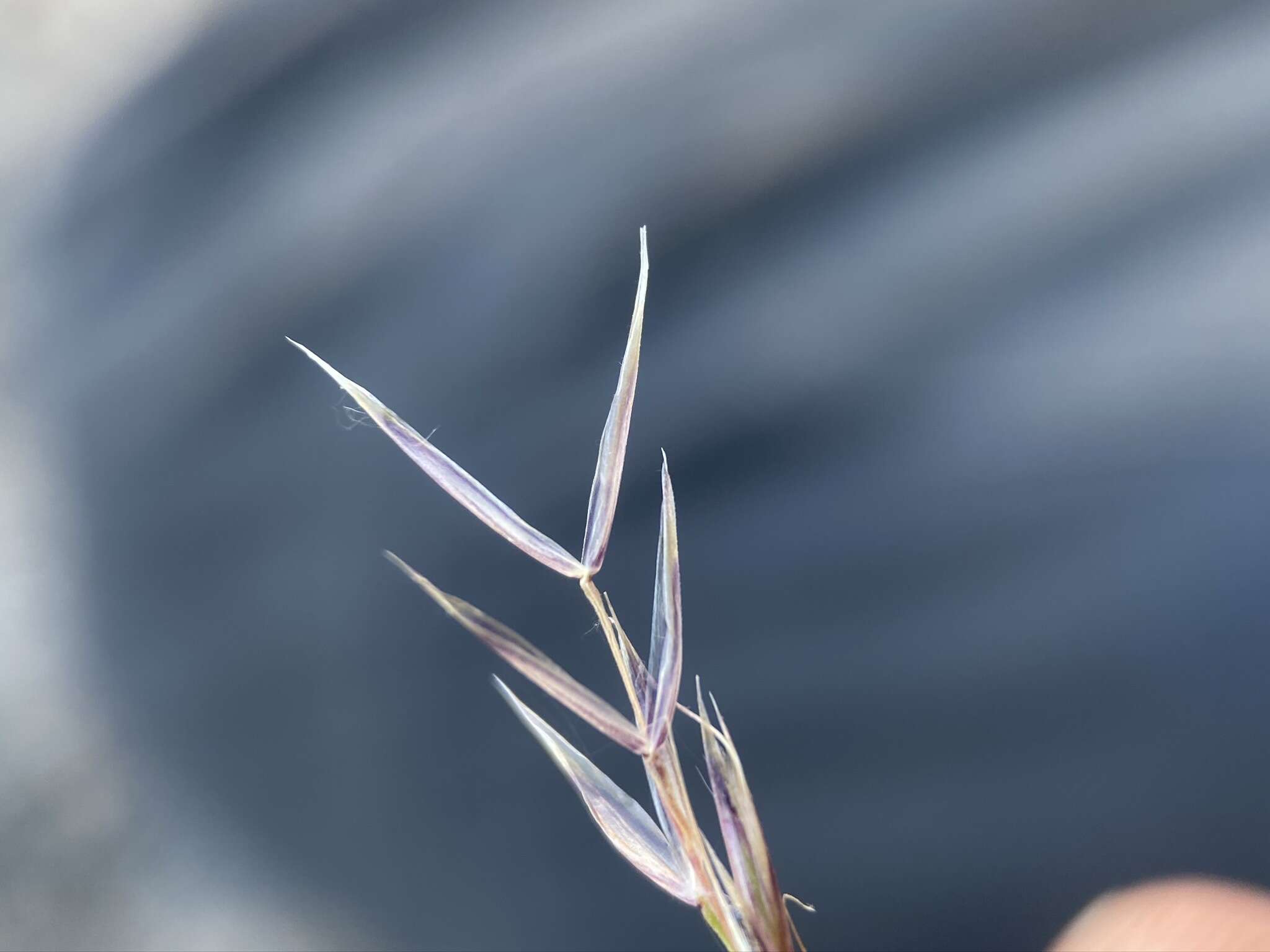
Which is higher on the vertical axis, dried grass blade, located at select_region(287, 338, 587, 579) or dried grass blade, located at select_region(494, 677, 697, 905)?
dried grass blade, located at select_region(287, 338, 587, 579)

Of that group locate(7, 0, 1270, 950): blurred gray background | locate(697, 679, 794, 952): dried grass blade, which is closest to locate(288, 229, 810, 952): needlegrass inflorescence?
locate(697, 679, 794, 952): dried grass blade

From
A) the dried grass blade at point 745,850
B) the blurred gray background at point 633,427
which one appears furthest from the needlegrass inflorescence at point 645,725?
the blurred gray background at point 633,427

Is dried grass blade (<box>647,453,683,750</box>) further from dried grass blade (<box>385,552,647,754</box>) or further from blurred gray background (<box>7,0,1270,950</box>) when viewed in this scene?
blurred gray background (<box>7,0,1270,950</box>)

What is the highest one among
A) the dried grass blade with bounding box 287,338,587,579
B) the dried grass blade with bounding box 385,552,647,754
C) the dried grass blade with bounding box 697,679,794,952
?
the dried grass blade with bounding box 287,338,587,579

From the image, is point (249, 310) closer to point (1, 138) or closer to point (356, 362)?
point (356, 362)

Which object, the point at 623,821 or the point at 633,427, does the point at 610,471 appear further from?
the point at 633,427

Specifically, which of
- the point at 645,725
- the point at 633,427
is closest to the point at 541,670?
the point at 645,725

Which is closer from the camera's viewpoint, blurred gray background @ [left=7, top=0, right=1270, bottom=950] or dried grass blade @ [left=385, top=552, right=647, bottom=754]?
dried grass blade @ [left=385, top=552, right=647, bottom=754]

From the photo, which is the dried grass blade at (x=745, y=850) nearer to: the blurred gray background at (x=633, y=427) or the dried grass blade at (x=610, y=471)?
the dried grass blade at (x=610, y=471)

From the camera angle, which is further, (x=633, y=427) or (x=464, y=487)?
(x=633, y=427)
